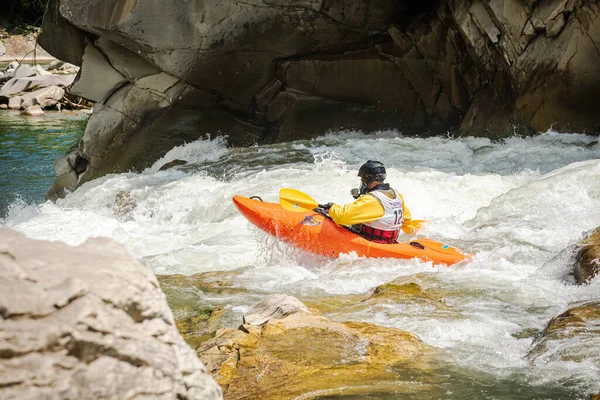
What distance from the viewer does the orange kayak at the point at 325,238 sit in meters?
5.99

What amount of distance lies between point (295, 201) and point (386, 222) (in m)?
0.94

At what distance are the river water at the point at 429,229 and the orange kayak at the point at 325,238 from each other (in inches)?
3.4

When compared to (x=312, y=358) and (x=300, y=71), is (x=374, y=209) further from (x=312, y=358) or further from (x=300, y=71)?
(x=300, y=71)

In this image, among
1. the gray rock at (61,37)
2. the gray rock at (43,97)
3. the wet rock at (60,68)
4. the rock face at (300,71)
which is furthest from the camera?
the wet rock at (60,68)

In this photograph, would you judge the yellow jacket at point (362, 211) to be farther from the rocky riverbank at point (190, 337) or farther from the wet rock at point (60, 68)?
the wet rock at point (60, 68)

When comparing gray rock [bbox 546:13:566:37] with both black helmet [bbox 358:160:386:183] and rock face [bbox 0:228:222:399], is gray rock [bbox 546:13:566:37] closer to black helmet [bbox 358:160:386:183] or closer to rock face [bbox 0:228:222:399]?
black helmet [bbox 358:160:386:183]

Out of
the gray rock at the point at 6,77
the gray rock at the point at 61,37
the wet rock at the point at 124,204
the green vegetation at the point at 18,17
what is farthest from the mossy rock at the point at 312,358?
the green vegetation at the point at 18,17

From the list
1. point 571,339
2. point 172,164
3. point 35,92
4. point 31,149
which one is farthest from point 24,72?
point 571,339

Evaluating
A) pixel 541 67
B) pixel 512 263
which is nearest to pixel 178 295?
pixel 512 263

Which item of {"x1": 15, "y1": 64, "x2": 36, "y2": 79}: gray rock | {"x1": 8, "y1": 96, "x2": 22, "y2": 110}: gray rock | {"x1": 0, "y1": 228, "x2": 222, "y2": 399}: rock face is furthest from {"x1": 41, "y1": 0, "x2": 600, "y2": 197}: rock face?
{"x1": 15, "y1": 64, "x2": 36, "y2": 79}: gray rock

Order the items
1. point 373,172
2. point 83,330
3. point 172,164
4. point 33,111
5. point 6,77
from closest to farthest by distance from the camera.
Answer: point 83,330, point 373,172, point 172,164, point 33,111, point 6,77

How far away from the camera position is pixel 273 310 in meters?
4.09

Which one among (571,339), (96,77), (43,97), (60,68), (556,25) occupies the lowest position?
(43,97)

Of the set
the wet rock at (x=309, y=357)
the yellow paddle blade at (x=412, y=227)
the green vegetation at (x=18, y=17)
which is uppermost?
the wet rock at (x=309, y=357)
